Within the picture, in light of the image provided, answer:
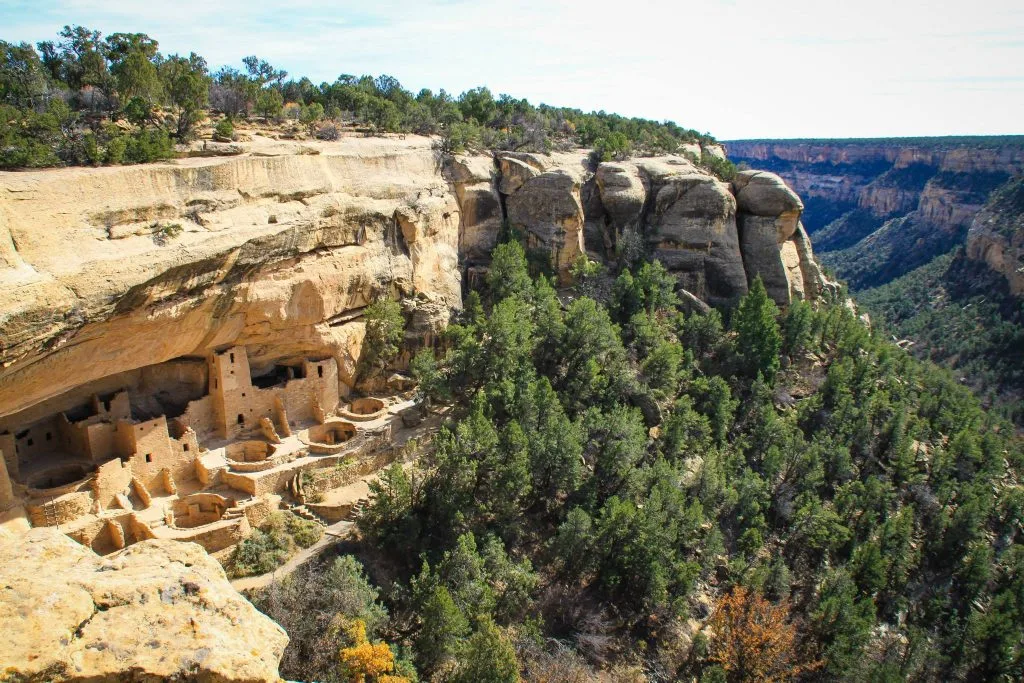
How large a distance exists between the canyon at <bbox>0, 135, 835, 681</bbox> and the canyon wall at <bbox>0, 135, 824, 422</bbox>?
0.21 ft

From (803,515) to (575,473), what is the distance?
8.90m

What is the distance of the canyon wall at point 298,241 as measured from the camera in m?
16.9

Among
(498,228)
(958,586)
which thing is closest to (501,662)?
(958,586)

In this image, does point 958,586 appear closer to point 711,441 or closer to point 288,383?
point 711,441

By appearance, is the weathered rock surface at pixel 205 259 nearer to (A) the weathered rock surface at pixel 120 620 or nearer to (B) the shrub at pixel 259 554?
(B) the shrub at pixel 259 554

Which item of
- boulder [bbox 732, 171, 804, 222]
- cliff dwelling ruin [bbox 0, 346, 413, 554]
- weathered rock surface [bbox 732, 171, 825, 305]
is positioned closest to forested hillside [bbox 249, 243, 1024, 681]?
cliff dwelling ruin [bbox 0, 346, 413, 554]

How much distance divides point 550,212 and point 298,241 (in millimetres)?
15046

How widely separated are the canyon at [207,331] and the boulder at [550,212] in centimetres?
356

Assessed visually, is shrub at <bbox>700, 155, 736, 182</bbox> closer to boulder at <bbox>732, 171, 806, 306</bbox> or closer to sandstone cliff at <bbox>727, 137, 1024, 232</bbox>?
boulder at <bbox>732, 171, 806, 306</bbox>

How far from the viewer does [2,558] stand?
23.2ft

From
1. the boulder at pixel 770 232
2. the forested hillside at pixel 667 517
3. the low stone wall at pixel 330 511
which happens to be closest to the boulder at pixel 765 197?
the boulder at pixel 770 232

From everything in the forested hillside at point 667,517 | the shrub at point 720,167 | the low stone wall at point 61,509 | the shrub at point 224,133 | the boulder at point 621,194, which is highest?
the shrub at point 224,133

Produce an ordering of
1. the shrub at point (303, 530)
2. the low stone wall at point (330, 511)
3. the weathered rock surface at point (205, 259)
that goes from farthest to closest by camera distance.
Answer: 1. the low stone wall at point (330, 511)
2. the shrub at point (303, 530)
3. the weathered rock surface at point (205, 259)

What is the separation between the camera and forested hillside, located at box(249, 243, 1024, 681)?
18938 mm
